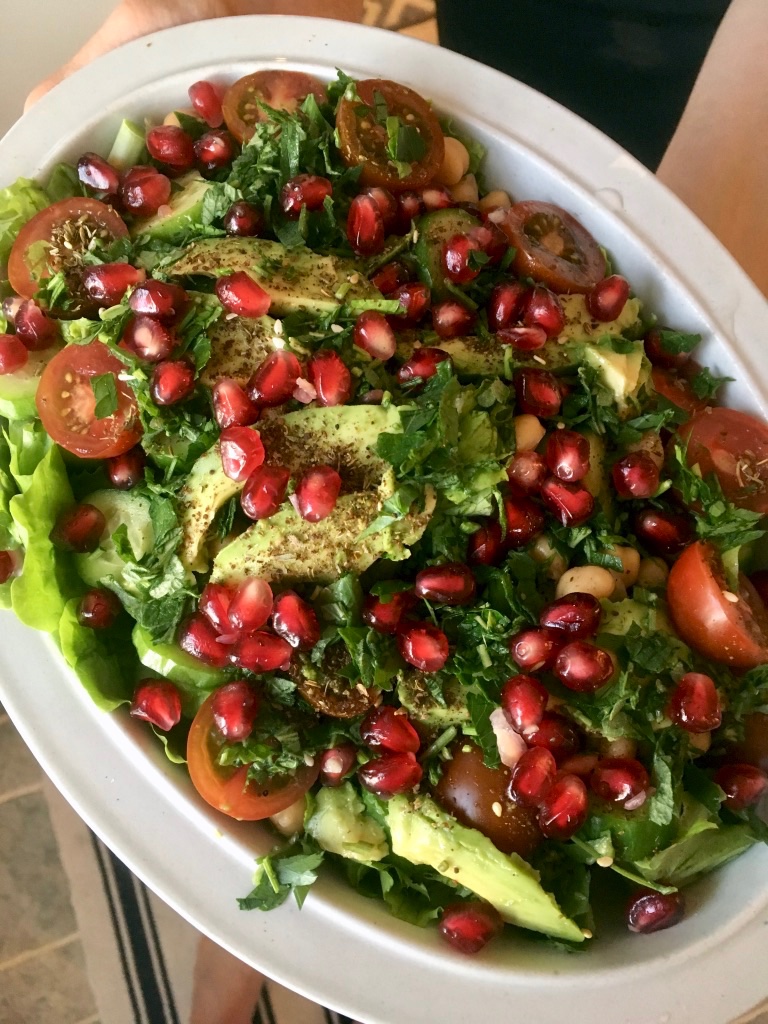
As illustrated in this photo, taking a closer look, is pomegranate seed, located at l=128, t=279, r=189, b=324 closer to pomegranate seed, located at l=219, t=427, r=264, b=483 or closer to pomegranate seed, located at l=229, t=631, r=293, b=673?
pomegranate seed, located at l=219, t=427, r=264, b=483

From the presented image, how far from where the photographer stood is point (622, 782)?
1.25 meters

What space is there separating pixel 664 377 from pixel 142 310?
0.94 meters

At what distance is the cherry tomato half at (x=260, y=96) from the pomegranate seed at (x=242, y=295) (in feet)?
1.29

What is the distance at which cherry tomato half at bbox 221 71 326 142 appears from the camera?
1.52 metres

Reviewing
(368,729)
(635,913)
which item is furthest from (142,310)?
(635,913)

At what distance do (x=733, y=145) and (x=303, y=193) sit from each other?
99 centimetres

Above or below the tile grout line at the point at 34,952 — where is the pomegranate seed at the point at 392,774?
above

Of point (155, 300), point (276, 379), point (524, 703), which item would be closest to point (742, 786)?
point (524, 703)

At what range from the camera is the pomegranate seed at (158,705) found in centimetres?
130

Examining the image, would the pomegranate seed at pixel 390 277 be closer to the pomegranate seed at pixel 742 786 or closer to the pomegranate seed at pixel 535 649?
the pomegranate seed at pixel 535 649

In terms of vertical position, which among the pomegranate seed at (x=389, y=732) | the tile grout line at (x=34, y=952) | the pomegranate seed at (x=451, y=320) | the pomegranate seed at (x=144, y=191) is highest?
the pomegranate seed at (x=144, y=191)

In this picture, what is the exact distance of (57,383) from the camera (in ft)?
4.38

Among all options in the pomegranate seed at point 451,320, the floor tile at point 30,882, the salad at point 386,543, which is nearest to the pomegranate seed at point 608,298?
the salad at point 386,543

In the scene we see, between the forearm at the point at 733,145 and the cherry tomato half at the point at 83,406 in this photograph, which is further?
the forearm at the point at 733,145
